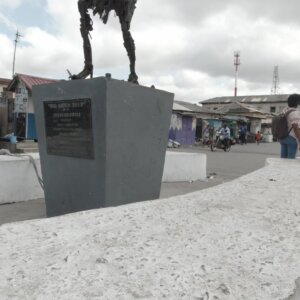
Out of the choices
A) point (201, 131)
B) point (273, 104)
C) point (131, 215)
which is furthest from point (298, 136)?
point (273, 104)

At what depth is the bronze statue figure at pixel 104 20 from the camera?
483 cm

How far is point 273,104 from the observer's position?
2894 inches

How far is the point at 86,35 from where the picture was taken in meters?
5.06

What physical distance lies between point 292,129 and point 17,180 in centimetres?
379

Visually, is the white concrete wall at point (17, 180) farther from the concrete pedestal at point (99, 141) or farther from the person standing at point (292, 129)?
the person standing at point (292, 129)

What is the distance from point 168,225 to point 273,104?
A: 7510 centimetres

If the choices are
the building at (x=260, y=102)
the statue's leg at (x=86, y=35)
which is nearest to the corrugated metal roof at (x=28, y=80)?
the statue's leg at (x=86, y=35)

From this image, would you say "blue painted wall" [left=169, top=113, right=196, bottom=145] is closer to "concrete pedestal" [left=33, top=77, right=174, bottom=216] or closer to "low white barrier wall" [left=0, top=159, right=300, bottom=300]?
"concrete pedestal" [left=33, top=77, right=174, bottom=216]

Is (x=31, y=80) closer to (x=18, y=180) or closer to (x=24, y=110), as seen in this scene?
(x=24, y=110)

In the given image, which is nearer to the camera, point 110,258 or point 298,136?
point 110,258

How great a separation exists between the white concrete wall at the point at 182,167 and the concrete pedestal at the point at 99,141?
11.7ft

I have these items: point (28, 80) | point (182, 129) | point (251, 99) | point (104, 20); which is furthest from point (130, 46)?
point (251, 99)

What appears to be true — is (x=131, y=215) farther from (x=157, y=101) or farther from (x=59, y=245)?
(x=157, y=101)

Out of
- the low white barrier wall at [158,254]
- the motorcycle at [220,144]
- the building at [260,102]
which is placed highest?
the building at [260,102]
